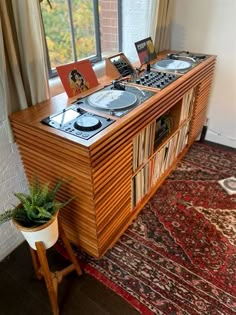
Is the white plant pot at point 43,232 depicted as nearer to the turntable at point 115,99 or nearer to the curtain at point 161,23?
the turntable at point 115,99

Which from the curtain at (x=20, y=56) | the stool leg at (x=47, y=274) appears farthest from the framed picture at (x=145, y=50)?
the stool leg at (x=47, y=274)

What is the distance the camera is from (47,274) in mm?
1055

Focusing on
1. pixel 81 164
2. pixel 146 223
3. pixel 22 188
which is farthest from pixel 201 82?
pixel 22 188

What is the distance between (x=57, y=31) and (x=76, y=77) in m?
0.51

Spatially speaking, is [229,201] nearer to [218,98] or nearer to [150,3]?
[218,98]

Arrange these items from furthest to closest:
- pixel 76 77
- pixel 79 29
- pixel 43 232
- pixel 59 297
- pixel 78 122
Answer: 1. pixel 79 29
2. pixel 76 77
3. pixel 59 297
4. pixel 78 122
5. pixel 43 232

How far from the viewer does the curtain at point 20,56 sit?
3.35 feet

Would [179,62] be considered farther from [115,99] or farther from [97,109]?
[97,109]

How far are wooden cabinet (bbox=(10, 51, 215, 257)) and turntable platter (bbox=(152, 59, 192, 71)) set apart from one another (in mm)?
93

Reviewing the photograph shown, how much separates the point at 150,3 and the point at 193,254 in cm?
180

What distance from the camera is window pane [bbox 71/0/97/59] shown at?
174cm

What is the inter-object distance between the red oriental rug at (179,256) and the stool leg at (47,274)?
262 mm

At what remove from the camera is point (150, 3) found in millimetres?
1855

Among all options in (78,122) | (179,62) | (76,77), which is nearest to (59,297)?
(78,122)
